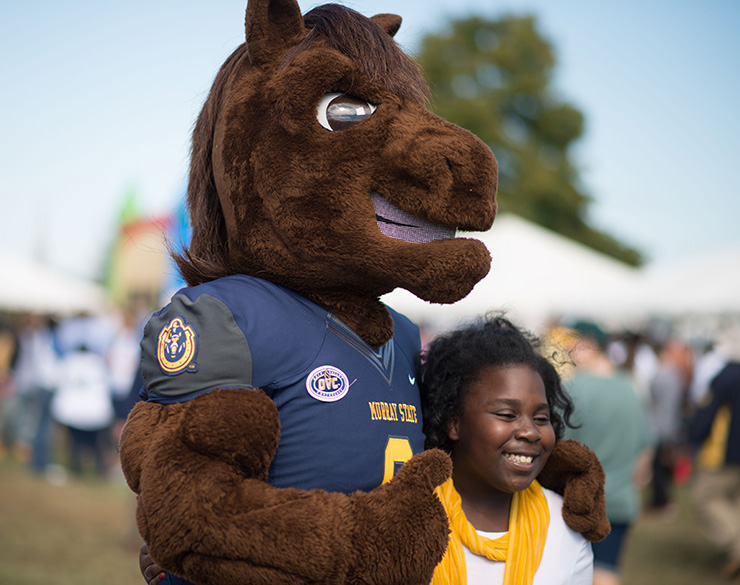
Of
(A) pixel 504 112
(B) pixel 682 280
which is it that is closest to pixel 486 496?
(B) pixel 682 280

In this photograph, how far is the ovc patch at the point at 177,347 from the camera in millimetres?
1572

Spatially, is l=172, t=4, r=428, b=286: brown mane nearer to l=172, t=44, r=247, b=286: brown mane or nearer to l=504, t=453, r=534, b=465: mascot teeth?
l=172, t=44, r=247, b=286: brown mane

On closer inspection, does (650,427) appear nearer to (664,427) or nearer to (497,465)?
(664,427)

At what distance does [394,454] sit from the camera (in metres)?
1.80

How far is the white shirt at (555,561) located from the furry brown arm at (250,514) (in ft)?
1.68

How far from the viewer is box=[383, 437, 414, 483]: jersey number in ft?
5.80

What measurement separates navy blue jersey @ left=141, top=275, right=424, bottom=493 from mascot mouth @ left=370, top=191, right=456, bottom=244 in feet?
0.85

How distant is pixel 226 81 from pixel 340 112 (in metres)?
0.36

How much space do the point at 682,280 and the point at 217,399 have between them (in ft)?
42.5

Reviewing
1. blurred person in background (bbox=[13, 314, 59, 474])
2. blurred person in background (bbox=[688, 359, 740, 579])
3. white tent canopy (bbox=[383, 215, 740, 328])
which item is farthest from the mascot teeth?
white tent canopy (bbox=[383, 215, 740, 328])

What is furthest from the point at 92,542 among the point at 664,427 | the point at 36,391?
the point at 664,427

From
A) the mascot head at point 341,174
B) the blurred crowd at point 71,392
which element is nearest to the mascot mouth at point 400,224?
the mascot head at point 341,174

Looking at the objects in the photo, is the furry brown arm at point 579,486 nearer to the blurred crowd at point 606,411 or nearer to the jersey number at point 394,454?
A: the blurred crowd at point 606,411

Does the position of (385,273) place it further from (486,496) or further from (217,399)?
(486,496)
